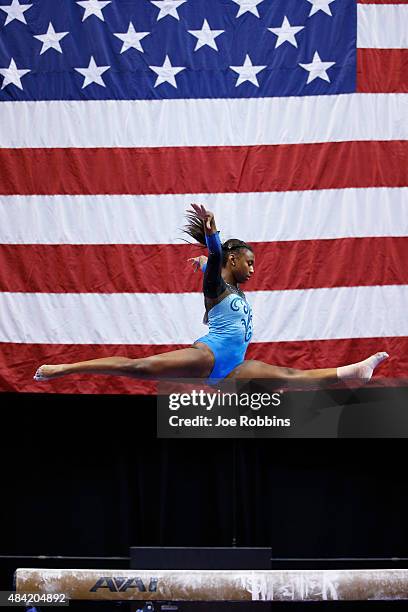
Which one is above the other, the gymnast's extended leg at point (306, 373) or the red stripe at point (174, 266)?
the red stripe at point (174, 266)

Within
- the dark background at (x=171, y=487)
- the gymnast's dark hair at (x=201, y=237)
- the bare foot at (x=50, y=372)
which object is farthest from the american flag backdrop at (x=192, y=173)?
the bare foot at (x=50, y=372)

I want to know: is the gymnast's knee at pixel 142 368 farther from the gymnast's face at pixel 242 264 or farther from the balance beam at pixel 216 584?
the balance beam at pixel 216 584

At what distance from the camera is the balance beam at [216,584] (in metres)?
4.33

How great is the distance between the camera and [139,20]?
252 inches

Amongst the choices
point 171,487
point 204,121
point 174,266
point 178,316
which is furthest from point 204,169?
point 171,487

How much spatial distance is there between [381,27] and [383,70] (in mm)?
315

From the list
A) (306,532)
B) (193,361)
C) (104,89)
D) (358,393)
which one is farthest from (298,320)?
(104,89)

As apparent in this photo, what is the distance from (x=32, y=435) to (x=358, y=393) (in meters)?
2.50

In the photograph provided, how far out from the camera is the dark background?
644cm

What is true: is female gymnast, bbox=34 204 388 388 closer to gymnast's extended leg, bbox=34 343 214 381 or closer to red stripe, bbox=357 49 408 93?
gymnast's extended leg, bbox=34 343 214 381

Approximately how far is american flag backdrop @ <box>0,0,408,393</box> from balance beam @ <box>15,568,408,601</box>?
195 cm

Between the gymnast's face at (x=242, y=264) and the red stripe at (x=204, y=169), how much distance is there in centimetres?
106

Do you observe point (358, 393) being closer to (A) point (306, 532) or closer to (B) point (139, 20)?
(A) point (306, 532)

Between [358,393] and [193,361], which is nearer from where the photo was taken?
[193,361]
